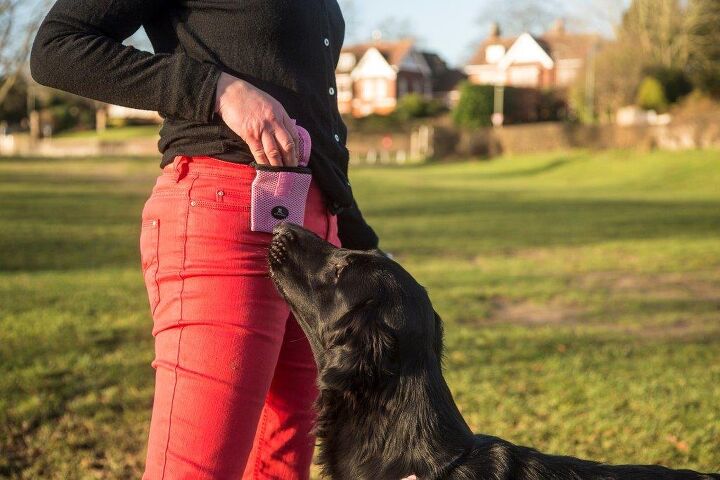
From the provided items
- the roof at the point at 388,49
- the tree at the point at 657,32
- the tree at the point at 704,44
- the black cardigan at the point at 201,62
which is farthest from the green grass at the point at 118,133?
the black cardigan at the point at 201,62

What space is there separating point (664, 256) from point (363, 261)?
36.3 ft

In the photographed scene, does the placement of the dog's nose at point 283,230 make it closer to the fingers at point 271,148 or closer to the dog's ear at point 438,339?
the fingers at point 271,148

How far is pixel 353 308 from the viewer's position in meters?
2.36

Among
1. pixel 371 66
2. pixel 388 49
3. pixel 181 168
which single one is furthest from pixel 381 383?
pixel 388 49

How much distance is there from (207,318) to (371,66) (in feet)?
91.5

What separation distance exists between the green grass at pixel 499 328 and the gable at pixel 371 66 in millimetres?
9186

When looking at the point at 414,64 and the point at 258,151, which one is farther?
the point at 414,64

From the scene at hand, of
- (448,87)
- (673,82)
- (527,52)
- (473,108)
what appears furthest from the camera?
(473,108)

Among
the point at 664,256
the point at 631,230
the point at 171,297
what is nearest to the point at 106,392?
the point at 171,297

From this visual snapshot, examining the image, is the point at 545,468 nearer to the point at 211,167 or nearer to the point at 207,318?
the point at 207,318

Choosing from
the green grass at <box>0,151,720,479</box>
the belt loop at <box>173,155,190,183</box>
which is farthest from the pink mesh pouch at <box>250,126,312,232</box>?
the green grass at <box>0,151,720,479</box>

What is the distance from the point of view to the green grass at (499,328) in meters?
4.94

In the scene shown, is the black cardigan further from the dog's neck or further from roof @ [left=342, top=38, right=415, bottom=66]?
roof @ [left=342, top=38, right=415, bottom=66]

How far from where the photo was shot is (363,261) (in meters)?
2.47
